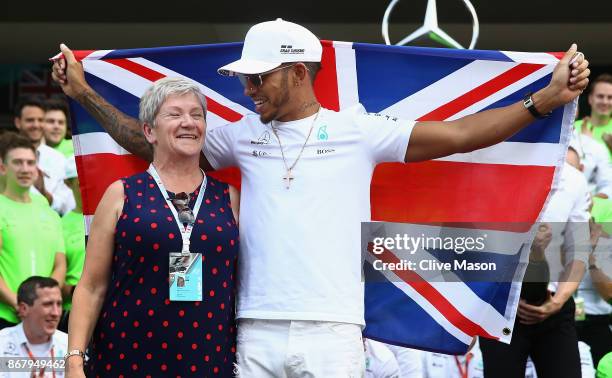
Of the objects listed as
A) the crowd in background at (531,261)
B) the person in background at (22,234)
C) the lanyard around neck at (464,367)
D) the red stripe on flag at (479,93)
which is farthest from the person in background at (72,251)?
the red stripe on flag at (479,93)

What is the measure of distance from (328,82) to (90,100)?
1043 millimetres

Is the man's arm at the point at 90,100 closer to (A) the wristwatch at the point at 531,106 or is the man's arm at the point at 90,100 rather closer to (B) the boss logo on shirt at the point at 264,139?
(B) the boss logo on shirt at the point at 264,139

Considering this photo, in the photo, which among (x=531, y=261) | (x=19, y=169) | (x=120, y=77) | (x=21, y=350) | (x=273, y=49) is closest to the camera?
(x=273, y=49)

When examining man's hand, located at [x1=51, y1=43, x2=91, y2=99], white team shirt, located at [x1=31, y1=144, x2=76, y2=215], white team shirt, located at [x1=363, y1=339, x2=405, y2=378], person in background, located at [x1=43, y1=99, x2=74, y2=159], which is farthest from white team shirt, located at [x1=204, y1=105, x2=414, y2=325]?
person in background, located at [x1=43, y1=99, x2=74, y2=159]

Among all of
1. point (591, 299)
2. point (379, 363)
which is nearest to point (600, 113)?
point (591, 299)

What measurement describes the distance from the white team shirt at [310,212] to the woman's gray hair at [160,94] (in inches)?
12.5

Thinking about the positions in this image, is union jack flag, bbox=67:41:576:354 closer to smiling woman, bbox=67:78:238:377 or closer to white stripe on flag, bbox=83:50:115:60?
white stripe on flag, bbox=83:50:115:60

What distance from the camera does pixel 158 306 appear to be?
4699mm

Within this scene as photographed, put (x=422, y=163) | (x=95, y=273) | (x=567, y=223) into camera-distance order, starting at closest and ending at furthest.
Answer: (x=95, y=273) < (x=422, y=163) < (x=567, y=223)

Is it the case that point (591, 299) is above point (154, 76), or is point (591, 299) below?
below

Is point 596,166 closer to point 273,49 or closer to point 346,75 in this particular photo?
point 346,75

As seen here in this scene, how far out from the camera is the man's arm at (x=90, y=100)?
5.41m

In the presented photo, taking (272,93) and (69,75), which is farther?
(69,75)

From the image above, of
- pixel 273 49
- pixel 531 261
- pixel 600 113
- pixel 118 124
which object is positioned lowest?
pixel 531 261
